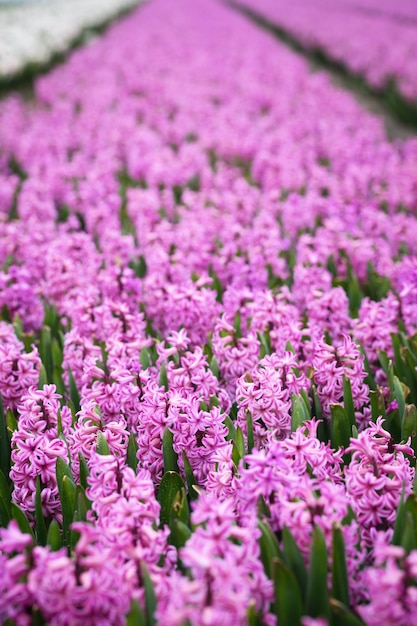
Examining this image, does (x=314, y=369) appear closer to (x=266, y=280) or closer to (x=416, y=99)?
(x=266, y=280)

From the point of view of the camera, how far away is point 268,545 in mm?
1611

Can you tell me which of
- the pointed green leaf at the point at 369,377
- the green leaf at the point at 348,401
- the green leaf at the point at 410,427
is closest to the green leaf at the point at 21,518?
the green leaf at the point at 348,401

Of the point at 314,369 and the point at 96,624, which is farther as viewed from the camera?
the point at 314,369

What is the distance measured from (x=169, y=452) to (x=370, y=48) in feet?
53.2

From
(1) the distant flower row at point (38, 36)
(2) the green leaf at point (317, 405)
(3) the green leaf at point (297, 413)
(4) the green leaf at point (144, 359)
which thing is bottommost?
(1) the distant flower row at point (38, 36)

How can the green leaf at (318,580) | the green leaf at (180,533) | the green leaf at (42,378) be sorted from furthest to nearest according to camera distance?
the green leaf at (42,378) → the green leaf at (180,533) → the green leaf at (318,580)

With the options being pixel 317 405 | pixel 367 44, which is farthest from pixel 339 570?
pixel 367 44

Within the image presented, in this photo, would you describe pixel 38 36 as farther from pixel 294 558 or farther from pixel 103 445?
pixel 294 558

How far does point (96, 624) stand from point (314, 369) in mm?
1432

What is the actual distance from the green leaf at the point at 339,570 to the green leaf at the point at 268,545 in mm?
146

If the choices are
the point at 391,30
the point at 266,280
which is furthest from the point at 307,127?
the point at 391,30

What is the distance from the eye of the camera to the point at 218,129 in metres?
7.70

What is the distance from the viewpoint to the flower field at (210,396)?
56.9 inches

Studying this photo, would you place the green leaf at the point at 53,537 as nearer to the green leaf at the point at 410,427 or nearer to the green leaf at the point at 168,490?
the green leaf at the point at 168,490
